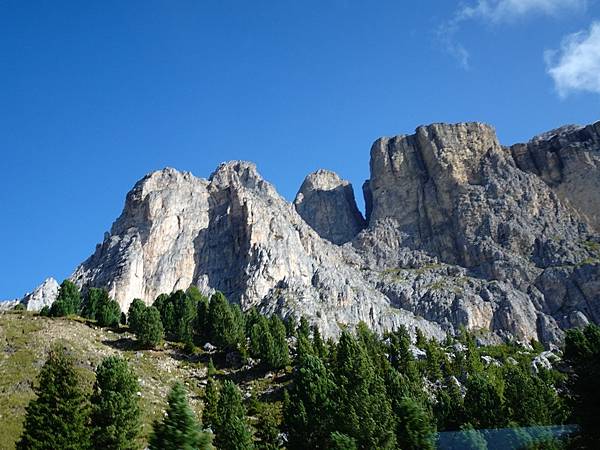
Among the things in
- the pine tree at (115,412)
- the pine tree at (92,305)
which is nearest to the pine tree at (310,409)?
the pine tree at (115,412)

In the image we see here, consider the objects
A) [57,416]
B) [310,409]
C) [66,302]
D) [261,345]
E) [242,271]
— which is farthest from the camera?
[242,271]

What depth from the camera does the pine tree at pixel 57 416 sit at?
139ft

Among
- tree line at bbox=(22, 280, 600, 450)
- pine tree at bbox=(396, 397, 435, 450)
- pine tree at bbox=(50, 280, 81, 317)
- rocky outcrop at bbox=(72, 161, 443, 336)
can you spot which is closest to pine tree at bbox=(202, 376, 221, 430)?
tree line at bbox=(22, 280, 600, 450)

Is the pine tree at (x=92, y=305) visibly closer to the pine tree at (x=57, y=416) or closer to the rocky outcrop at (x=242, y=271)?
the rocky outcrop at (x=242, y=271)

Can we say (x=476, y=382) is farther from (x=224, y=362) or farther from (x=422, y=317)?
(x=422, y=317)

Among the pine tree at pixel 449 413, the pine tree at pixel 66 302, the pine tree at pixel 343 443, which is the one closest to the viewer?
the pine tree at pixel 343 443

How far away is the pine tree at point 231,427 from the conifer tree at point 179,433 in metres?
17.3

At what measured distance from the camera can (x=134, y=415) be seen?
163ft

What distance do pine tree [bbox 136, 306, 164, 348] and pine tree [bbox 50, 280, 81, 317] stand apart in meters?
16.5

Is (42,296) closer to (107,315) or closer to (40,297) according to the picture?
(40,297)

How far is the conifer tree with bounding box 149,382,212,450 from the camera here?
120 ft

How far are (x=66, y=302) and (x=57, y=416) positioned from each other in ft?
212

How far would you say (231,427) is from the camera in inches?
2212

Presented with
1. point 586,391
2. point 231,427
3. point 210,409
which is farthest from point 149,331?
point 586,391
